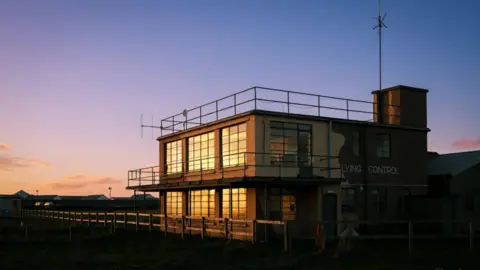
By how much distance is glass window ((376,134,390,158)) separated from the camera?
3450 cm

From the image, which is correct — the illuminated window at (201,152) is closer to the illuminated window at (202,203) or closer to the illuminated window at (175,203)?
the illuminated window at (202,203)

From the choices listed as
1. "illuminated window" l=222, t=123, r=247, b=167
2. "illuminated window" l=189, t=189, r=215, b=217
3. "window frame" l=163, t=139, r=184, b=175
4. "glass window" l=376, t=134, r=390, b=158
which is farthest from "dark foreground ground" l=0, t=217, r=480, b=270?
"window frame" l=163, t=139, r=184, b=175

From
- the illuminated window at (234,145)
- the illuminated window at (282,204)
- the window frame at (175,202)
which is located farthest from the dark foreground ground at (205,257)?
the window frame at (175,202)

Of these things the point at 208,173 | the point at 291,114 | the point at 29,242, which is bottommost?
the point at 29,242

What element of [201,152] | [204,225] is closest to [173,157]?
[201,152]

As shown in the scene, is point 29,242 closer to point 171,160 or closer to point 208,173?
point 208,173

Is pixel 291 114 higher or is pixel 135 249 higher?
pixel 291 114

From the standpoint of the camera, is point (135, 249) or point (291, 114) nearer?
point (135, 249)

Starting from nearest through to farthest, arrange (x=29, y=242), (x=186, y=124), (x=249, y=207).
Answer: (x=29, y=242)
(x=249, y=207)
(x=186, y=124)

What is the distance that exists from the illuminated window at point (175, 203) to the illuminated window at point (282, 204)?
371 inches

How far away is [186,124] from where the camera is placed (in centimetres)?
3878

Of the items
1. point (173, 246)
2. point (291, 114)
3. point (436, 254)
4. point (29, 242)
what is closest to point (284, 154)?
point (291, 114)

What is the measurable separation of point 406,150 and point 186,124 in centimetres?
1415

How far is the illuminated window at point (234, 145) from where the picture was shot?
3078 centimetres
